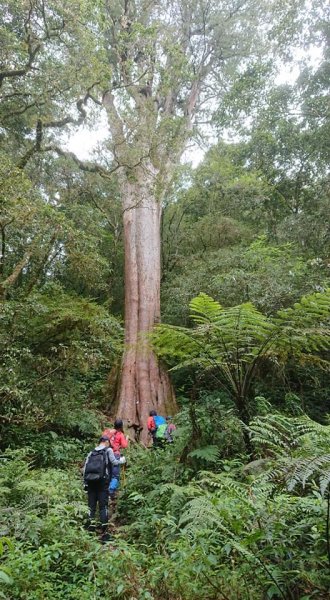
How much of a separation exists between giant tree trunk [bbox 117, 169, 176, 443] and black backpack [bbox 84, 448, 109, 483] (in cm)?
339

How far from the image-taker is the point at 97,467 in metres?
4.70

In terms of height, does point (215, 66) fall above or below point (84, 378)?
above

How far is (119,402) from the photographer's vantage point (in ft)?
31.9

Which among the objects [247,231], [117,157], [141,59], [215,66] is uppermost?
[215,66]

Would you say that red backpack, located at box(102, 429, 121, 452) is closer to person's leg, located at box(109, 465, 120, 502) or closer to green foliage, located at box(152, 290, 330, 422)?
person's leg, located at box(109, 465, 120, 502)

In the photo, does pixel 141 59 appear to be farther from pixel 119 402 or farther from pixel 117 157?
pixel 119 402

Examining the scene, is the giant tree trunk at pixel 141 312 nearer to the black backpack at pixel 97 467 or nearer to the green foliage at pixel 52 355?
the green foliage at pixel 52 355

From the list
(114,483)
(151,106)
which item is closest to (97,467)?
(114,483)

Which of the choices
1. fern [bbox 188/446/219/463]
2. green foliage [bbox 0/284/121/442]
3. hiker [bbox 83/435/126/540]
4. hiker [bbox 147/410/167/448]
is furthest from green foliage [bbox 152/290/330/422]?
green foliage [bbox 0/284/121/442]

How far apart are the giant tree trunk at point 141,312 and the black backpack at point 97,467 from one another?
3389mm

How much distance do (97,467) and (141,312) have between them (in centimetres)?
621

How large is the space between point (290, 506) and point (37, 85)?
8.25 m

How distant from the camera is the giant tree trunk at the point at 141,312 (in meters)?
9.53

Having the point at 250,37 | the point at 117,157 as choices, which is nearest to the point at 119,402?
the point at 117,157
